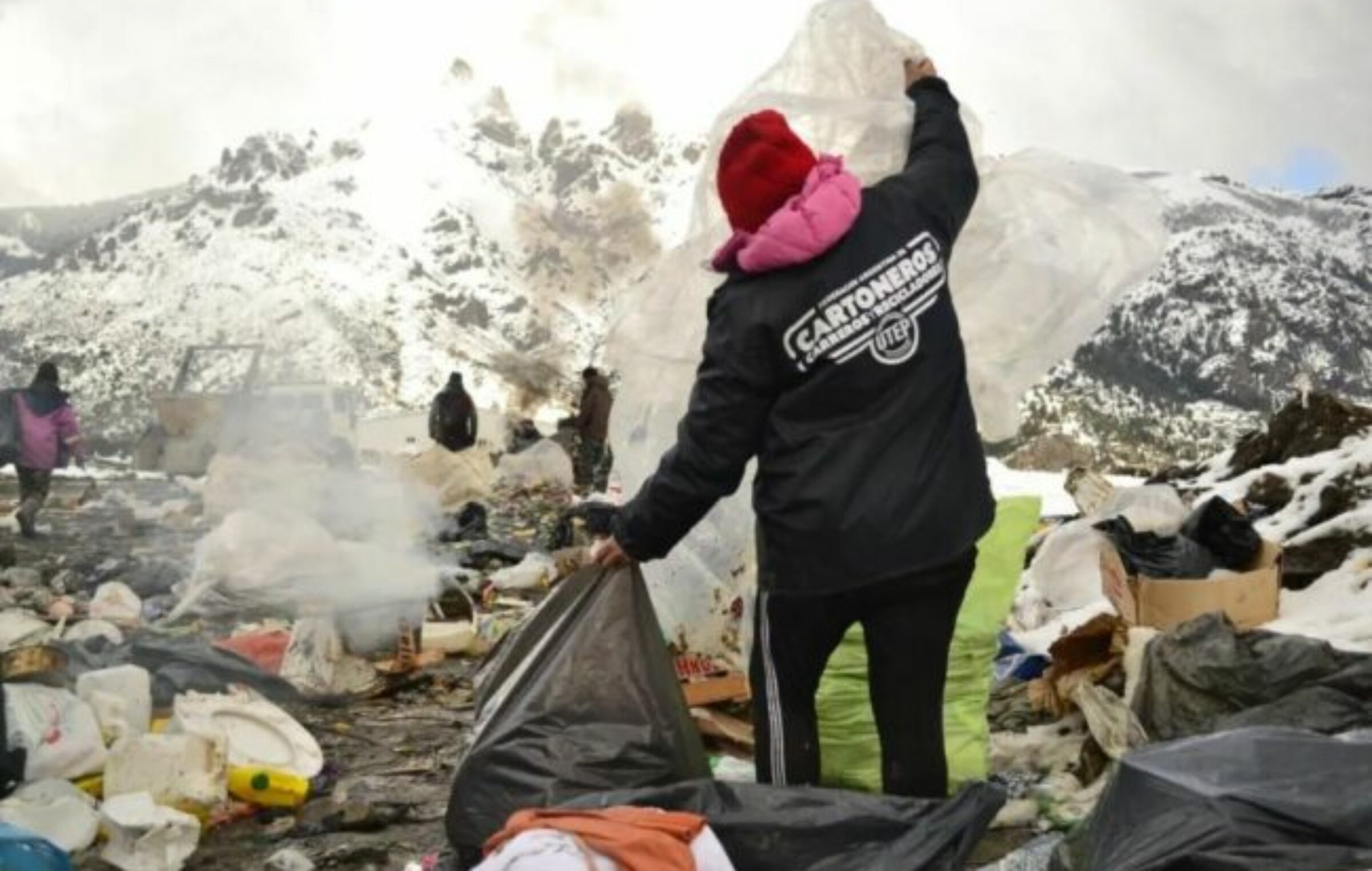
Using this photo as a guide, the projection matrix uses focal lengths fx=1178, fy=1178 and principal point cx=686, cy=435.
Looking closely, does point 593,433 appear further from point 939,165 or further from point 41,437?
point 939,165

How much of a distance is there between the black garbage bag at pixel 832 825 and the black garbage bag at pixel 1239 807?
213 mm

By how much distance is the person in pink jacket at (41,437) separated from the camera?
8758 millimetres

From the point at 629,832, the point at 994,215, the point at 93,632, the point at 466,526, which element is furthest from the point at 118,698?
the point at 466,526

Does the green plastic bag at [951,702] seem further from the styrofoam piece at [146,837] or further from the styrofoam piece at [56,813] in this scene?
the styrofoam piece at [56,813]

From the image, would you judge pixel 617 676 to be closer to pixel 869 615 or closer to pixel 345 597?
pixel 869 615

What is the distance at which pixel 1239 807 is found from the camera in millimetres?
1828

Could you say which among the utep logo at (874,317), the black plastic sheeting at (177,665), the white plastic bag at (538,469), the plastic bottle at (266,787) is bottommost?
the plastic bottle at (266,787)

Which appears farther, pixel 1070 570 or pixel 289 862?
pixel 1070 570

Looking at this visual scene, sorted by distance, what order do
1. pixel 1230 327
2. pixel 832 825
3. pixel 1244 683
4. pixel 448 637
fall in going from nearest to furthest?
pixel 832 825, pixel 1244 683, pixel 448 637, pixel 1230 327

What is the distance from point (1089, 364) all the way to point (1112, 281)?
44.7 m

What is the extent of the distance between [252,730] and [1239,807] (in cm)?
257

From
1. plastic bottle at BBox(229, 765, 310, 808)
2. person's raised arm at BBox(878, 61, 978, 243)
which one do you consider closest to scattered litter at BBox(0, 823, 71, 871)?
plastic bottle at BBox(229, 765, 310, 808)

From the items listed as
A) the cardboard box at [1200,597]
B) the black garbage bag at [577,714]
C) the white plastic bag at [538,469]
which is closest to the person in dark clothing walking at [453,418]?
the white plastic bag at [538,469]

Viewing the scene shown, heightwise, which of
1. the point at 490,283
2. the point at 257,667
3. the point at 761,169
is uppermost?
the point at 490,283
